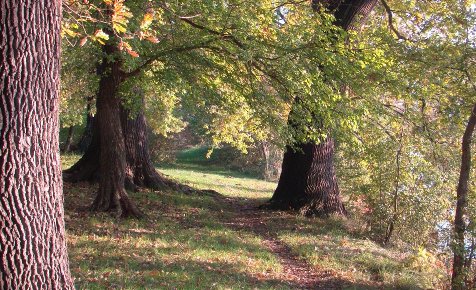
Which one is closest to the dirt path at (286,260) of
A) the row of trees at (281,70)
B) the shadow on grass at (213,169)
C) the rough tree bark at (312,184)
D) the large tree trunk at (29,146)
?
the rough tree bark at (312,184)

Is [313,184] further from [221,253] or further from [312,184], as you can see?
[221,253]

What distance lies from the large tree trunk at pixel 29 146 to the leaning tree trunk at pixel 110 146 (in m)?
7.51

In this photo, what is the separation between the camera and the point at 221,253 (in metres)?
9.84

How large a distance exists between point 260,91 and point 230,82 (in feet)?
2.28

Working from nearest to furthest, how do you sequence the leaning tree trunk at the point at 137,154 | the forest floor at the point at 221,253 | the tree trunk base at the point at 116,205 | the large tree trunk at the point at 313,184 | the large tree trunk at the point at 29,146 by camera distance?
the large tree trunk at the point at 29,146 < the forest floor at the point at 221,253 < the tree trunk base at the point at 116,205 < the large tree trunk at the point at 313,184 < the leaning tree trunk at the point at 137,154

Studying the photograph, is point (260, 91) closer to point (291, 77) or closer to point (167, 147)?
point (291, 77)

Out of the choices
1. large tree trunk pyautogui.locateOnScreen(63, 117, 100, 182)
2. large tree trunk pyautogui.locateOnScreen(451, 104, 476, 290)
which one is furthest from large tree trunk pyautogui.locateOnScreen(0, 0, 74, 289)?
large tree trunk pyautogui.locateOnScreen(63, 117, 100, 182)

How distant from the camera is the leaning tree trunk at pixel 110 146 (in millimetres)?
11516

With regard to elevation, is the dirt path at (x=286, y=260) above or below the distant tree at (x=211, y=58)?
below

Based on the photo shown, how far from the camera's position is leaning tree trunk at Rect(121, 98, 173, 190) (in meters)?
16.6

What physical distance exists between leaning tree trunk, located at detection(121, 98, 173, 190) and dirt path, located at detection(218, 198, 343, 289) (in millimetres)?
3299

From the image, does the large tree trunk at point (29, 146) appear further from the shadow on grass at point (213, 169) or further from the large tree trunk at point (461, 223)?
the shadow on grass at point (213, 169)

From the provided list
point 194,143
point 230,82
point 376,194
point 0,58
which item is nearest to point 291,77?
point 230,82

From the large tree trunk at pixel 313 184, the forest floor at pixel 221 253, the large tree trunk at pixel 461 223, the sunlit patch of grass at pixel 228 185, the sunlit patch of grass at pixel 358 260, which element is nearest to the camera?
the forest floor at pixel 221 253
